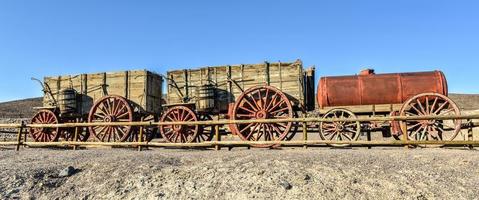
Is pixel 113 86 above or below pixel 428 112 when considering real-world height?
above

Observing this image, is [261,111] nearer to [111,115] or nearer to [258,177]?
[111,115]

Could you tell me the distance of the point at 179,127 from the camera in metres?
13.4

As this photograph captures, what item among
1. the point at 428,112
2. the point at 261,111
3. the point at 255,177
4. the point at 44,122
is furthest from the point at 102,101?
the point at 428,112

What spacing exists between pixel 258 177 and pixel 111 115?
28.6 feet

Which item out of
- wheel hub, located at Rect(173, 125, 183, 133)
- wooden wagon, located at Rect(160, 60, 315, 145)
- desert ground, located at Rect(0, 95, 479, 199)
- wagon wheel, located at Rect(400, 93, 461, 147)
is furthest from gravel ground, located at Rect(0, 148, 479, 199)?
wheel hub, located at Rect(173, 125, 183, 133)

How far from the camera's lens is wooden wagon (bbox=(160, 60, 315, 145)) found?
12812 millimetres

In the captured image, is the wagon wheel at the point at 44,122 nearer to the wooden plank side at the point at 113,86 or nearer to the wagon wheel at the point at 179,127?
the wooden plank side at the point at 113,86

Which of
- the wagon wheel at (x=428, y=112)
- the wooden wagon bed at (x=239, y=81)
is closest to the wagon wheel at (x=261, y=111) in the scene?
the wooden wagon bed at (x=239, y=81)

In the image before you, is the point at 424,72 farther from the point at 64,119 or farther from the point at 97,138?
the point at 64,119

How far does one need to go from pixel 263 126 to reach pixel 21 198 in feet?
22.9

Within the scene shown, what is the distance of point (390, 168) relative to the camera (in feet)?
25.1

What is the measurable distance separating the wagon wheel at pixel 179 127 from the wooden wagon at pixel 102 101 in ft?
3.97

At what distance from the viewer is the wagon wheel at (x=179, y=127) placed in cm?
1345

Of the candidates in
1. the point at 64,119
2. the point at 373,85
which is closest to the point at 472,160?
the point at 373,85
